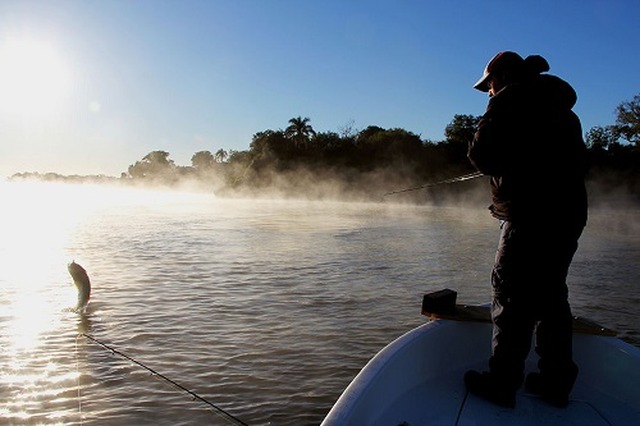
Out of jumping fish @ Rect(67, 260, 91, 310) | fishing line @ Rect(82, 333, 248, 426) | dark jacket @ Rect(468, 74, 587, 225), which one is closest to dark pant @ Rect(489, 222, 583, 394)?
dark jacket @ Rect(468, 74, 587, 225)

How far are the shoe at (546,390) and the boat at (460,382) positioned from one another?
40mm

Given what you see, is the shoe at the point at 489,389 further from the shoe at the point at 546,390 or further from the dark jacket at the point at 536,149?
the dark jacket at the point at 536,149

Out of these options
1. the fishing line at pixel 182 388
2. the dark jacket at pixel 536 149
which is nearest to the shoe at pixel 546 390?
the dark jacket at pixel 536 149

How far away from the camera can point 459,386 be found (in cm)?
370

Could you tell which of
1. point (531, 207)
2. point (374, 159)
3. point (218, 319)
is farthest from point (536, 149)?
point (374, 159)

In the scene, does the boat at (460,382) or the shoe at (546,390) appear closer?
the boat at (460,382)

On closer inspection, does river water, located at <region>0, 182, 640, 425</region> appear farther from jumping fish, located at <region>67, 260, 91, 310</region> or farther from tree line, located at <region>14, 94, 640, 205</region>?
tree line, located at <region>14, 94, 640, 205</region>

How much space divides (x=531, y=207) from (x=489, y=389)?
125cm

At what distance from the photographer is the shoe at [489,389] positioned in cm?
332

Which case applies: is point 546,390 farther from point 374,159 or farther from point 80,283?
point 374,159

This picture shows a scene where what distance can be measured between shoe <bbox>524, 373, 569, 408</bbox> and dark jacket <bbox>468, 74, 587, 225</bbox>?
1125mm

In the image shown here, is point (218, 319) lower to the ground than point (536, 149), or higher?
lower

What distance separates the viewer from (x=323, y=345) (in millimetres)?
6219

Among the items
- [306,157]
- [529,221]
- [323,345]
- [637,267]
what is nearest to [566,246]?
[529,221]
